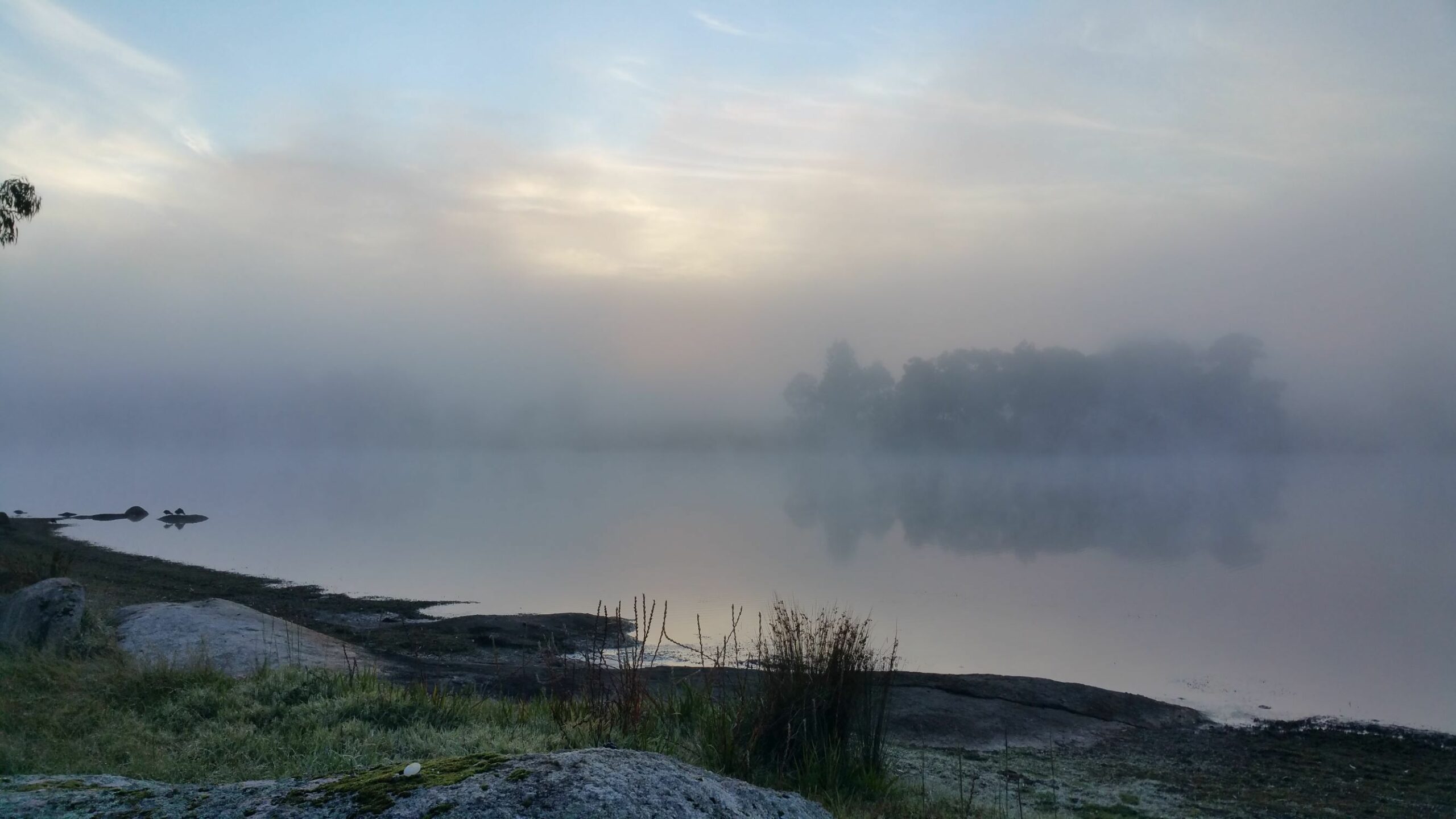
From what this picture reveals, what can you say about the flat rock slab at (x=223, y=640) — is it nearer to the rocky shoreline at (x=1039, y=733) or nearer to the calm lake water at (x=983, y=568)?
the rocky shoreline at (x=1039, y=733)

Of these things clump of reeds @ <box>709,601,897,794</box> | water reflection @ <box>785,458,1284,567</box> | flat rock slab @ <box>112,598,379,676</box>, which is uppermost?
water reflection @ <box>785,458,1284,567</box>

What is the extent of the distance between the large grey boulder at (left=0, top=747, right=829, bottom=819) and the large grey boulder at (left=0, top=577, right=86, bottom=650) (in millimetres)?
9264

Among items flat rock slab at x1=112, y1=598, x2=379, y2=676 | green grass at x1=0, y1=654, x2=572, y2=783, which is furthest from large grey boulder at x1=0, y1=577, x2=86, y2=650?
green grass at x1=0, y1=654, x2=572, y2=783

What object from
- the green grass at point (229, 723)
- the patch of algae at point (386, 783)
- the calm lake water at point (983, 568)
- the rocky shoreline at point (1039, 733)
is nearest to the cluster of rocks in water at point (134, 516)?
the calm lake water at point (983, 568)

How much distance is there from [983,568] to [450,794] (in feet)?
112

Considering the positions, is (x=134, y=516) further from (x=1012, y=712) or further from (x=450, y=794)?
(x=450, y=794)

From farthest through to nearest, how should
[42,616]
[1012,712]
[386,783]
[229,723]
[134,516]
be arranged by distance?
1. [134,516]
2. [1012,712]
3. [42,616]
4. [229,723]
5. [386,783]

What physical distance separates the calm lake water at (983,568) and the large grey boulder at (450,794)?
13.6 metres

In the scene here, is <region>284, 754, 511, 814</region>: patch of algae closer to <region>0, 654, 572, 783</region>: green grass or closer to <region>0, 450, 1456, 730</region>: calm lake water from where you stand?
<region>0, 654, 572, 783</region>: green grass

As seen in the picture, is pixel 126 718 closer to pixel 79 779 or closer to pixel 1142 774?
pixel 79 779

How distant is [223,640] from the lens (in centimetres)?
1227

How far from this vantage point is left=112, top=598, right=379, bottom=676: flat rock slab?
10.8m

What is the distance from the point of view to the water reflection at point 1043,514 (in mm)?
43062

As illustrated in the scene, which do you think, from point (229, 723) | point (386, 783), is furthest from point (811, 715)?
point (386, 783)
